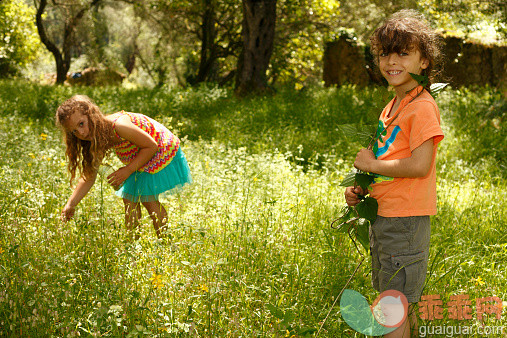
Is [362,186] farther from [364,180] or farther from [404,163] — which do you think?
[404,163]

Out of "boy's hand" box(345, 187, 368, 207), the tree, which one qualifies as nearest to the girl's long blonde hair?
"boy's hand" box(345, 187, 368, 207)

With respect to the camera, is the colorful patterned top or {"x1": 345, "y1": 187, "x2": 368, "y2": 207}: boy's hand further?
the colorful patterned top

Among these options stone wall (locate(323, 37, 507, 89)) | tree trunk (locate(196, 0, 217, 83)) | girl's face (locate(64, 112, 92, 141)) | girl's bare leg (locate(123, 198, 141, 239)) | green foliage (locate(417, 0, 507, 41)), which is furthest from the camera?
tree trunk (locate(196, 0, 217, 83))

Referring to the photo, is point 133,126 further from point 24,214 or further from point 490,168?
point 490,168

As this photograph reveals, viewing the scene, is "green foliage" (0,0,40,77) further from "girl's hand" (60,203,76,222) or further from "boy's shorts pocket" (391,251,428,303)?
"boy's shorts pocket" (391,251,428,303)

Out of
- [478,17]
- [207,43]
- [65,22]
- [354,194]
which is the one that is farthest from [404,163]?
[65,22]

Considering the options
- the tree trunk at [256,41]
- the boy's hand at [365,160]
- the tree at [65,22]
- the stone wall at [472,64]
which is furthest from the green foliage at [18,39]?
the boy's hand at [365,160]

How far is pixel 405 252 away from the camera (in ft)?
7.21

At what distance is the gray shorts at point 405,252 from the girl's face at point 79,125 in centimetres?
235

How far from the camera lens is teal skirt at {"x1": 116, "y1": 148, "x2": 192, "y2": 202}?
12.4 ft

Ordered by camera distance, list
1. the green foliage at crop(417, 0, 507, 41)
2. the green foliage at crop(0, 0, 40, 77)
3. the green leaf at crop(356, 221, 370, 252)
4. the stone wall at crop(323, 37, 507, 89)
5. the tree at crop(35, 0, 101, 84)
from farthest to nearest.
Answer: the green foliage at crop(0, 0, 40, 77), the tree at crop(35, 0, 101, 84), the stone wall at crop(323, 37, 507, 89), the green foliage at crop(417, 0, 507, 41), the green leaf at crop(356, 221, 370, 252)

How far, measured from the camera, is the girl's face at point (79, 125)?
3388mm

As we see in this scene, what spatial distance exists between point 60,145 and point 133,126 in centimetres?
299

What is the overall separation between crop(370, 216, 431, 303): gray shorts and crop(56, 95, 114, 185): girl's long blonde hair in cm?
227
